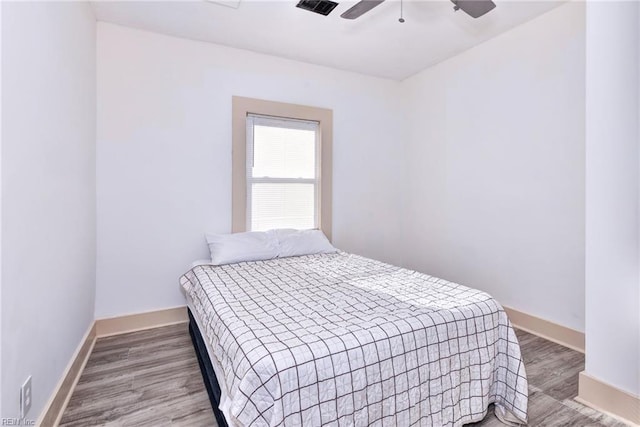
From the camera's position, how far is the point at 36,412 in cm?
→ 144

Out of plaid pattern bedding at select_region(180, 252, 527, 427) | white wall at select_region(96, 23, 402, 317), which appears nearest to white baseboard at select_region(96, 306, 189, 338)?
white wall at select_region(96, 23, 402, 317)

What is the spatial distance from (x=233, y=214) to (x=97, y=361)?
155 centimetres

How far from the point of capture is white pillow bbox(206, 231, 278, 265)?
9.03 feet

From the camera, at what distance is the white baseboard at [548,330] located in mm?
2434

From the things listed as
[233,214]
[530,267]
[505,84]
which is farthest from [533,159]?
[233,214]

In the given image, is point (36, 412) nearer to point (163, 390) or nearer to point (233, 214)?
point (163, 390)

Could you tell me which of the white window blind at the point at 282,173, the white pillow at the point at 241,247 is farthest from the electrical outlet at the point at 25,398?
the white window blind at the point at 282,173

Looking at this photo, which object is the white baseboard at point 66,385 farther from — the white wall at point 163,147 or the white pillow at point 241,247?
the white pillow at point 241,247

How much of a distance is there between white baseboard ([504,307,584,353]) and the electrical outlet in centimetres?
333

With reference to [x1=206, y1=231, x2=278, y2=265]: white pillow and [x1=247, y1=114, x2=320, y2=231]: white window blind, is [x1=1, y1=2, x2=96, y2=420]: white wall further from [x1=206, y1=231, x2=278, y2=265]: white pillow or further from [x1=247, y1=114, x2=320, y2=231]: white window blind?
[x1=247, y1=114, x2=320, y2=231]: white window blind

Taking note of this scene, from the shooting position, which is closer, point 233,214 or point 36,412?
point 36,412

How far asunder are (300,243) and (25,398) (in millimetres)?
2125

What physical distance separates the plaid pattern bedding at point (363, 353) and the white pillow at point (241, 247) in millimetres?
667

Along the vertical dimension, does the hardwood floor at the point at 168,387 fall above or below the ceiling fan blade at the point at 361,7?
below
